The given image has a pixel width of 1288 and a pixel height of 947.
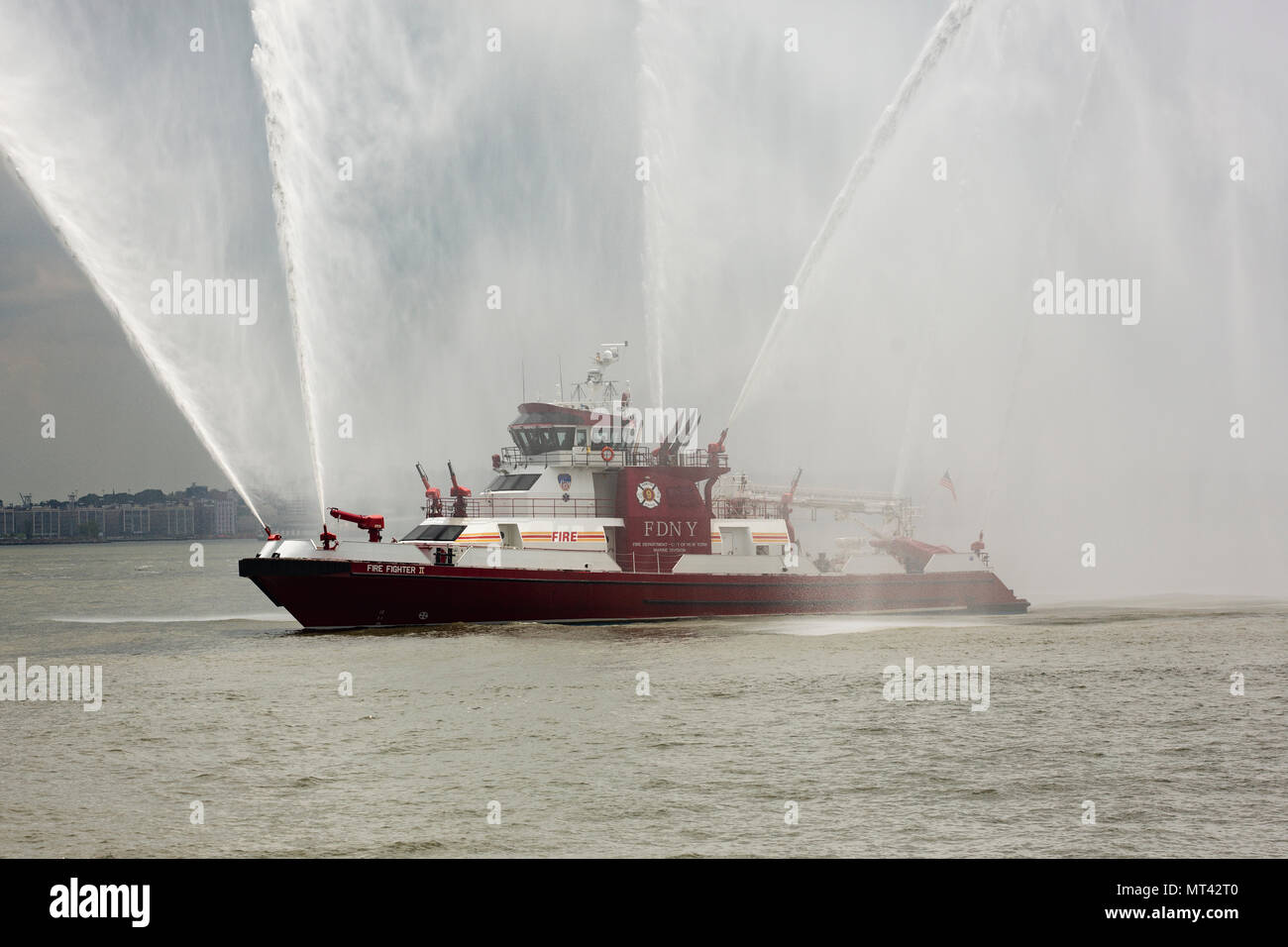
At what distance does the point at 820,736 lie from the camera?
2011cm

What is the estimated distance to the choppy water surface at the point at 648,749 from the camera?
1455 cm

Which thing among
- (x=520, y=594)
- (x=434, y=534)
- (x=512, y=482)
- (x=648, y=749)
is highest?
(x=512, y=482)

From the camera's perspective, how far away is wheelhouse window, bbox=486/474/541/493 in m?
37.9

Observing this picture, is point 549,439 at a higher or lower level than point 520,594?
higher

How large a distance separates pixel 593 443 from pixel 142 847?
996 inches

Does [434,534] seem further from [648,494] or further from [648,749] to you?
[648,749]

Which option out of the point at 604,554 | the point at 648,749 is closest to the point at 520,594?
the point at 604,554

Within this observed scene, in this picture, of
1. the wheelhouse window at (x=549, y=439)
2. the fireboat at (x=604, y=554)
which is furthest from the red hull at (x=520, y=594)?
the wheelhouse window at (x=549, y=439)

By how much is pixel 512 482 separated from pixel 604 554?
4.09 meters

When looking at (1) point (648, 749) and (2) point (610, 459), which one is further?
(2) point (610, 459)

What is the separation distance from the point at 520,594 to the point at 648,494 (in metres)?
5.63

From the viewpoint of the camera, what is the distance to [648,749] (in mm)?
19156

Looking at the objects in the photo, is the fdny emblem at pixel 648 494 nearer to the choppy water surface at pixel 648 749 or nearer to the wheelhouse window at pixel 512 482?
the wheelhouse window at pixel 512 482
